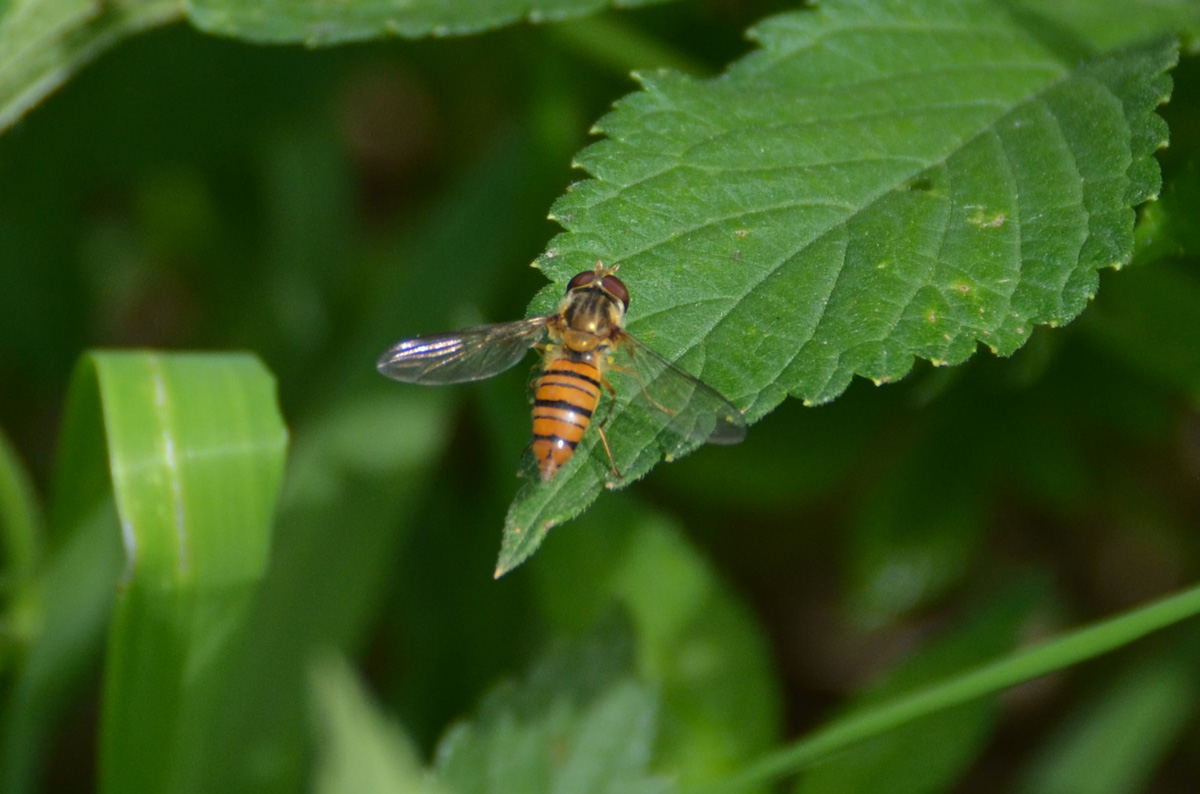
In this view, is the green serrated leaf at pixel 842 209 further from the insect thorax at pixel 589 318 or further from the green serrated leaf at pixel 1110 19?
the insect thorax at pixel 589 318

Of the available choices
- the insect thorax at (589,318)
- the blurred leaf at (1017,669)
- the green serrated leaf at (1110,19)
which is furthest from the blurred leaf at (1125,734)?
the insect thorax at (589,318)

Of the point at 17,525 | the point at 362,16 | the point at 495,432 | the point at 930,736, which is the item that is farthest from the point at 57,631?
the point at 930,736

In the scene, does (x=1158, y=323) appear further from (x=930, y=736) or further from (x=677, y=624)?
(x=677, y=624)

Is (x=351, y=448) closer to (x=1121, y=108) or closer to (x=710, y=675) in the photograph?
(x=710, y=675)

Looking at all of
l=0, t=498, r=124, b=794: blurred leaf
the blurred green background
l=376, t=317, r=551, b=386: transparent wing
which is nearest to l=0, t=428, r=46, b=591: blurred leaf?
l=0, t=498, r=124, b=794: blurred leaf

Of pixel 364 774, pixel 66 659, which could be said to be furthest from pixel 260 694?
pixel 364 774
